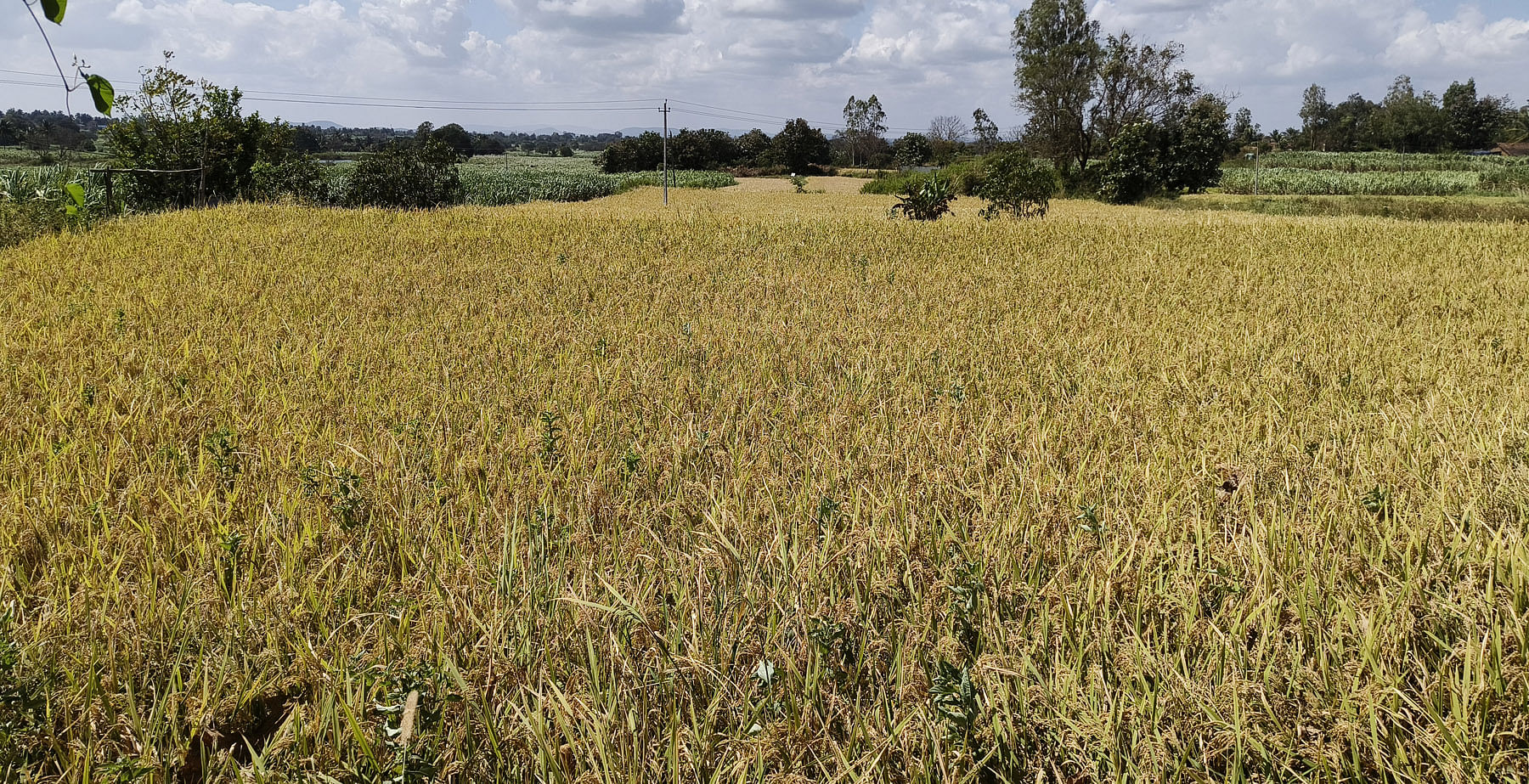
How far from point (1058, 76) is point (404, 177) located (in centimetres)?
3903

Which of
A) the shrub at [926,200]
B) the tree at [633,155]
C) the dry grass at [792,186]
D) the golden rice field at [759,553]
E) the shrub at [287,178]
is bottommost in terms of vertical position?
the golden rice field at [759,553]

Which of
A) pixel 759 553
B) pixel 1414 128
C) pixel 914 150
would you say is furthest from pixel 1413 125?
pixel 759 553

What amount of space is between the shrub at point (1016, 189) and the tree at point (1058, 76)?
30771 mm

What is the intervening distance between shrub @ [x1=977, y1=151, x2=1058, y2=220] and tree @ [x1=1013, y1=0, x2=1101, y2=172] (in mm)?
30771

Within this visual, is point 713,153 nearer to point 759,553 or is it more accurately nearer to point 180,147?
point 180,147

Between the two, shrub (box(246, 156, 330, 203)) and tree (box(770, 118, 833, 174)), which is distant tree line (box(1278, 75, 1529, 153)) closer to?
tree (box(770, 118, 833, 174))

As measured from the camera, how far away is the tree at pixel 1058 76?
46969 millimetres

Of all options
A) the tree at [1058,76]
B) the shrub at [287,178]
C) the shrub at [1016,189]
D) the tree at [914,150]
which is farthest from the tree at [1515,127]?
the shrub at [287,178]

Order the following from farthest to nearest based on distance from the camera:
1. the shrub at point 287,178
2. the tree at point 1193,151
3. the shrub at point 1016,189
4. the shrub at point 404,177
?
1. the tree at point 1193,151
2. the shrub at point 404,177
3. the shrub at point 287,178
4. the shrub at point 1016,189

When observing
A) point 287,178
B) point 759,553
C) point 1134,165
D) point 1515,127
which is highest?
point 1515,127

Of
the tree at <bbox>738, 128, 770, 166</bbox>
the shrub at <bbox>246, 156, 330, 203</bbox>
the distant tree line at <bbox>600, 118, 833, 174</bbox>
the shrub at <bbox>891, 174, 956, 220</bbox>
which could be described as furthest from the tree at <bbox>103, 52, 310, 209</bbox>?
the tree at <bbox>738, 128, 770, 166</bbox>

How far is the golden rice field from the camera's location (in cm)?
170

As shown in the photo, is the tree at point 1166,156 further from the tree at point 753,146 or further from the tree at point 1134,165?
the tree at point 753,146

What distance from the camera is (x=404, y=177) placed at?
2258cm
